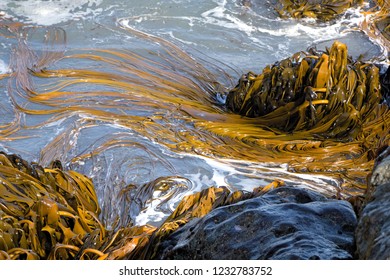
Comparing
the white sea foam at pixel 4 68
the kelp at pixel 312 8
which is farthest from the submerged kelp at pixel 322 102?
the kelp at pixel 312 8

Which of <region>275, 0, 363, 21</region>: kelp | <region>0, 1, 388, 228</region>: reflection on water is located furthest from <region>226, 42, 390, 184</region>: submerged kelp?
<region>275, 0, 363, 21</region>: kelp

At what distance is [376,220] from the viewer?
7.00 feet

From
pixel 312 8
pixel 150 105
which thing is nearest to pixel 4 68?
pixel 150 105

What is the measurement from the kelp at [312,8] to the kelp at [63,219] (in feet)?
13.5

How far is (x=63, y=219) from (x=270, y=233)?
1.14 m

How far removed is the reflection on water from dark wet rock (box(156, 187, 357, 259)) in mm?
1026

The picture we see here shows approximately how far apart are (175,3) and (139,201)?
12.8ft

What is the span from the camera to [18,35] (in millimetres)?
6152

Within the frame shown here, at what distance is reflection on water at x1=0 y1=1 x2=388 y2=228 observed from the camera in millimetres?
3955

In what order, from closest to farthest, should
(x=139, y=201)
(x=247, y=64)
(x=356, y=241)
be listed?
1. (x=356, y=241)
2. (x=139, y=201)
3. (x=247, y=64)

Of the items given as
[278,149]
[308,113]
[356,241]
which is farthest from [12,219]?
[308,113]

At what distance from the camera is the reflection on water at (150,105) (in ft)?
13.0

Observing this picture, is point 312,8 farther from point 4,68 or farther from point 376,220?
point 376,220

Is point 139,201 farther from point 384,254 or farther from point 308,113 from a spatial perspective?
point 384,254
